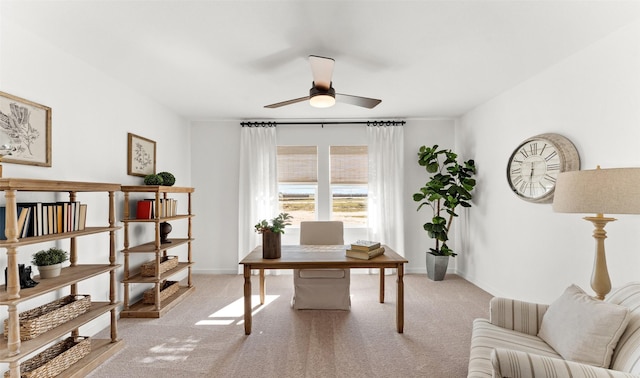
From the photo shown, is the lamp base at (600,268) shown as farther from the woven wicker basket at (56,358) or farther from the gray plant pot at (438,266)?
the woven wicker basket at (56,358)

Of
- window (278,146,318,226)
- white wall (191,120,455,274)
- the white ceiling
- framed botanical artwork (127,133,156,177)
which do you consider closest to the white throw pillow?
the white ceiling

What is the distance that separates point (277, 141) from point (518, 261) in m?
3.71

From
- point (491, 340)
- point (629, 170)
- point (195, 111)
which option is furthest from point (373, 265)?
point (195, 111)

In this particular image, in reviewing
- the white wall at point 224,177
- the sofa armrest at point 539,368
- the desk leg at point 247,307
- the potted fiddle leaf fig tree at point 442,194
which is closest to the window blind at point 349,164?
the white wall at point 224,177

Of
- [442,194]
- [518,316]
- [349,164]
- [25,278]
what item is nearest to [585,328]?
[518,316]

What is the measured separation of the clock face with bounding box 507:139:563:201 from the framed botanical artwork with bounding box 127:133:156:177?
4319mm

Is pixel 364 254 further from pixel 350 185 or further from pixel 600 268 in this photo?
pixel 350 185

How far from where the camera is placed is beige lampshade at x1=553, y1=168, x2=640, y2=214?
1.59m

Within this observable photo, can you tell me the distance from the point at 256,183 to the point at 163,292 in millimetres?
2023

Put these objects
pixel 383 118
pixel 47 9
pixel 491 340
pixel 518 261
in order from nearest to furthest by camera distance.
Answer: pixel 491 340, pixel 47 9, pixel 518 261, pixel 383 118

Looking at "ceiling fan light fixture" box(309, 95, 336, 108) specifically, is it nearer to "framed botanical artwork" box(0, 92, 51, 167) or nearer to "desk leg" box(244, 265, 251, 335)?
"desk leg" box(244, 265, 251, 335)

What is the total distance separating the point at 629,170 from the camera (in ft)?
5.28

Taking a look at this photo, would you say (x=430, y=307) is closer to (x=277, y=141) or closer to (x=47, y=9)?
(x=277, y=141)

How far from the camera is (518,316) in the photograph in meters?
1.96
